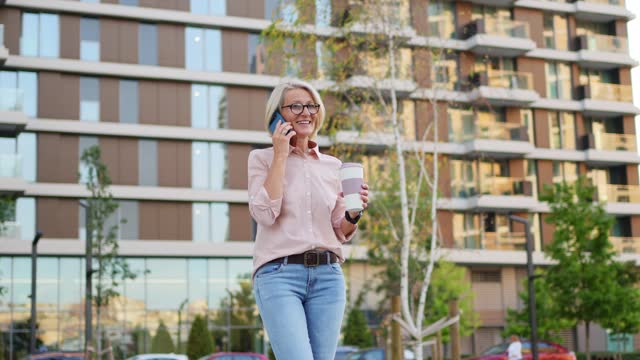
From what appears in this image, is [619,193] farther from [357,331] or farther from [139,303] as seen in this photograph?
[139,303]

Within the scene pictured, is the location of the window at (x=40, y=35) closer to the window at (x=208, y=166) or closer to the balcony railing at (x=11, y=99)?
the balcony railing at (x=11, y=99)

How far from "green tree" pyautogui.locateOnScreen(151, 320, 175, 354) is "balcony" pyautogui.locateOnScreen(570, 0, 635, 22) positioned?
28.1m

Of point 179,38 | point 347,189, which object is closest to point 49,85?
point 179,38

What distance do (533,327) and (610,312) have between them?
5525 millimetres

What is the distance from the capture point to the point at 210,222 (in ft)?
146

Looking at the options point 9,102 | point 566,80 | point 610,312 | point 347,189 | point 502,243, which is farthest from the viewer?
point 566,80

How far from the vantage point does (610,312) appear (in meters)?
35.2

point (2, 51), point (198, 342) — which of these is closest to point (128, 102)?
point (2, 51)

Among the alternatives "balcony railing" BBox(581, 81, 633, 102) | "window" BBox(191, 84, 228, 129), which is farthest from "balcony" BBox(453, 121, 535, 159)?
"window" BBox(191, 84, 228, 129)

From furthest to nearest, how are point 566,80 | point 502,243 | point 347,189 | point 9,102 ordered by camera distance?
point 566,80 → point 502,243 → point 9,102 → point 347,189

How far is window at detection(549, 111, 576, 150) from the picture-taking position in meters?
52.4

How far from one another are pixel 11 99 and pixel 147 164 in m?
6.55

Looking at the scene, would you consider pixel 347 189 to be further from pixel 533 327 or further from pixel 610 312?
pixel 610 312

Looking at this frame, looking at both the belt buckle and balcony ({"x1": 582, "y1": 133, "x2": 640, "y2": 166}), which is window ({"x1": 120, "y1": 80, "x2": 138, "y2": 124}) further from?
the belt buckle
